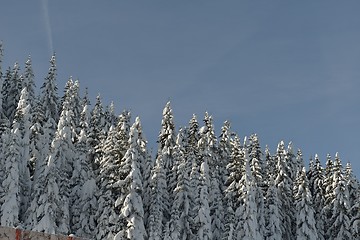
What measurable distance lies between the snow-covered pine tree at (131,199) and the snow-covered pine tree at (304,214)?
2655cm

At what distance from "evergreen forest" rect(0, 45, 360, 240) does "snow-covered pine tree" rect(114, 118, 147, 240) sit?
0.31ft

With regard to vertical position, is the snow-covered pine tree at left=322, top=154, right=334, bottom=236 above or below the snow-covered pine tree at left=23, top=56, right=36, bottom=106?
below

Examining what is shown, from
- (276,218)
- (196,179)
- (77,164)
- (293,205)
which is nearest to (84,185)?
(77,164)

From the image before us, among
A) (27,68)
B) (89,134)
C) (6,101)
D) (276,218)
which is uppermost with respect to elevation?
(27,68)

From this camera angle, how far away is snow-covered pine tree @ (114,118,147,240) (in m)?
42.7

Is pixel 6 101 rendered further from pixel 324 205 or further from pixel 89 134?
pixel 324 205

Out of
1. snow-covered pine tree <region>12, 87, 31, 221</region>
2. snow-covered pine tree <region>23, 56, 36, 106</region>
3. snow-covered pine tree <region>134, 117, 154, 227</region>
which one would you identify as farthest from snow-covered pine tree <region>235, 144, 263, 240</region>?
snow-covered pine tree <region>23, 56, 36, 106</region>

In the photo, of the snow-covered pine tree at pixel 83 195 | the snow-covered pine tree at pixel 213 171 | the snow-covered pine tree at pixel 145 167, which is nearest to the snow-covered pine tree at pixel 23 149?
the snow-covered pine tree at pixel 83 195

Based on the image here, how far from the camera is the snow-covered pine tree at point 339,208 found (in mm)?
64312

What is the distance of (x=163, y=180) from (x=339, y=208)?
2508 centimetres

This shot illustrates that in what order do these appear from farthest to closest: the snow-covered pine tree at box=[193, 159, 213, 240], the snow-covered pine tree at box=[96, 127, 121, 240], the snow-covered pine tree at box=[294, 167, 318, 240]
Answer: the snow-covered pine tree at box=[294, 167, 318, 240], the snow-covered pine tree at box=[193, 159, 213, 240], the snow-covered pine tree at box=[96, 127, 121, 240]

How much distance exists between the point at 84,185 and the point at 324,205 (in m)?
35.6

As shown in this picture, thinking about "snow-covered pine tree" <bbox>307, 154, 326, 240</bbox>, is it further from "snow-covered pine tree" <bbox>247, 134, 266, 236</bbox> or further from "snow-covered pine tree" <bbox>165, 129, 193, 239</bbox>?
"snow-covered pine tree" <bbox>165, 129, 193, 239</bbox>

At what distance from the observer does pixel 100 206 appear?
49.1m
